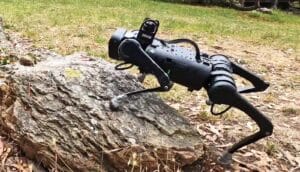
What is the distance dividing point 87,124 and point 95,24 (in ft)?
22.5

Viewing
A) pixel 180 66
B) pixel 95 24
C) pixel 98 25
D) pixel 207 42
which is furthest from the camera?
pixel 95 24

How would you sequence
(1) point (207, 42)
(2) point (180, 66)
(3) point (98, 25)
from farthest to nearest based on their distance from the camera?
(3) point (98, 25) < (1) point (207, 42) < (2) point (180, 66)

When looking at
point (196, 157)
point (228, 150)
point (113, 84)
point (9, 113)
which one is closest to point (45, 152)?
point (9, 113)

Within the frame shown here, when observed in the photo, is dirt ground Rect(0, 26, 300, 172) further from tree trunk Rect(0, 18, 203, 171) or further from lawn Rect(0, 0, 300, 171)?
tree trunk Rect(0, 18, 203, 171)

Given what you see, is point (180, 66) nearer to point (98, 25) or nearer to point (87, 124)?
point (87, 124)

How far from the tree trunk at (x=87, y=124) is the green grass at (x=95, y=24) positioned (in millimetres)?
3436

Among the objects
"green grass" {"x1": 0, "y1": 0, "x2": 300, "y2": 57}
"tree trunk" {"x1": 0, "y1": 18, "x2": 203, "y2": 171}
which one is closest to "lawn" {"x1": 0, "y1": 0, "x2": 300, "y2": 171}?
"green grass" {"x1": 0, "y1": 0, "x2": 300, "y2": 57}

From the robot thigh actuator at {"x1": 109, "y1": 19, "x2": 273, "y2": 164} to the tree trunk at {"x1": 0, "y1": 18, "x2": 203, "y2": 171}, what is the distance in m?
0.27

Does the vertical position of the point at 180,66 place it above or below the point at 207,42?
above

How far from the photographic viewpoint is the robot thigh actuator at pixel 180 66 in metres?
3.11

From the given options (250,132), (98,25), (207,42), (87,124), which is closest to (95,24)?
(98,25)

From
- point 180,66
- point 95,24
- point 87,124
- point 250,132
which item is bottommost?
point 95,24

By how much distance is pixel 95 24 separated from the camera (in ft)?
32.6

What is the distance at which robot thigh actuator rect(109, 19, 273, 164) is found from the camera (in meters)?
3.11
